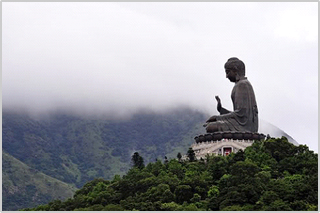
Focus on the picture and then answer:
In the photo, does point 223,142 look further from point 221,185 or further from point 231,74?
point 221,185

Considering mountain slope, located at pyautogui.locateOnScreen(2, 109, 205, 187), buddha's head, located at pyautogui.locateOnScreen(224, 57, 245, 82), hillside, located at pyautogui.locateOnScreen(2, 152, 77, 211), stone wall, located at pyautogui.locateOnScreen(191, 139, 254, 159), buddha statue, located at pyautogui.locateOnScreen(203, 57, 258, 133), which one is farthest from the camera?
mountain slope, located at pyautogui.locateOnScreen(2, 109, 205, 187)

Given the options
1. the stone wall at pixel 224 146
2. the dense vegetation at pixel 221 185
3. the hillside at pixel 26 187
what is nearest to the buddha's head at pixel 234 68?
the stone wall at pixel 224 146

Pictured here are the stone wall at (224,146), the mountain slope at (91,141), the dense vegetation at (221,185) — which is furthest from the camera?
the mountain slope at (91,141)

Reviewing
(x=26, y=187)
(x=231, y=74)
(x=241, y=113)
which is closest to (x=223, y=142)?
(x=241, y=113)

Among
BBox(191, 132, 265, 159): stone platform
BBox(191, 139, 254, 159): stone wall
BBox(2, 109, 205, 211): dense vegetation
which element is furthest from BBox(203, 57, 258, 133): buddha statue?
BBox(2, 109, 205, 211): dense vegetation

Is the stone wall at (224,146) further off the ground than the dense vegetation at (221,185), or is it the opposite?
the stone wall at (224,146)

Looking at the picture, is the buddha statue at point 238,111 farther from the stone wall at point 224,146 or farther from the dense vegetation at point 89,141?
the dense vegetation at point 89,141

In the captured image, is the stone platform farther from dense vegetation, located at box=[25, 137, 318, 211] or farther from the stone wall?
dense vegetation, located at box=[25, 137, 318, 211]
